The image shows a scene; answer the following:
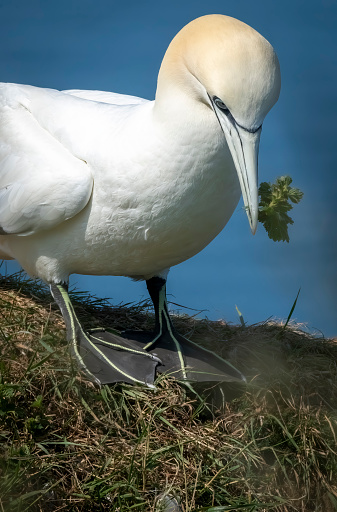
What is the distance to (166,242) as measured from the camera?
2750mm

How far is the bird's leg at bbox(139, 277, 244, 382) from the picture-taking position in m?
2.81

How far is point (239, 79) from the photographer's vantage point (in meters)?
1.91

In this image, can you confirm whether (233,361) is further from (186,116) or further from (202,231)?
(186,116)

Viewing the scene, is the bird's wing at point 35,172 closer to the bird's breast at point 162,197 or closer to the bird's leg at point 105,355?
the bird's breast at point 162,197

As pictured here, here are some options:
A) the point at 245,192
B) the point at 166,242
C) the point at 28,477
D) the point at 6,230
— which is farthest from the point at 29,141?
the point at 28,477

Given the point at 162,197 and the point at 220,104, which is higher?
the point at 220,104

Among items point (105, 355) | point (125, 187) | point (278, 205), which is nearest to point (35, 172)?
point (125, 187)

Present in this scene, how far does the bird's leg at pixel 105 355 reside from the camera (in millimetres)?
2717

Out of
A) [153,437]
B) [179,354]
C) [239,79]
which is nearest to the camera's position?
[239,79]

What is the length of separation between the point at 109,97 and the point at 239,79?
1715 mm

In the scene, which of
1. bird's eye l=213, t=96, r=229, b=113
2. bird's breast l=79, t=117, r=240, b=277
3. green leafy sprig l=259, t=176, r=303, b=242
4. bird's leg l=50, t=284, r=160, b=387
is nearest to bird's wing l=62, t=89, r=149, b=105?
bird's breast l=79, t=117, r=240, b=277

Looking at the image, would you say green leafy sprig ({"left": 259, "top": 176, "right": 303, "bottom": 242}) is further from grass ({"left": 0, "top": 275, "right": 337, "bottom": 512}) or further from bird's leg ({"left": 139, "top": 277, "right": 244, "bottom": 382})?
bird's leg ({"left": 139, "top": 277, "right": 244, "bottom": 382})

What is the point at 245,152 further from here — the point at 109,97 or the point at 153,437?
the point at 109,97

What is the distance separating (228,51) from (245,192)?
0.43 metres
